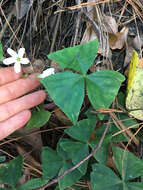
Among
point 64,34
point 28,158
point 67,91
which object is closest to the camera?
point 67,91

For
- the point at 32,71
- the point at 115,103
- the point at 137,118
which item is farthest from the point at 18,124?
the point at 137,118

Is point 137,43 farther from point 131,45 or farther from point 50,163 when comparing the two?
point 50,163

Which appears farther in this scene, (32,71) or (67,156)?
(32,71)

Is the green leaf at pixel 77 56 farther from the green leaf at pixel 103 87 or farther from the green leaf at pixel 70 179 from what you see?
the green leaf at pixel 70 179

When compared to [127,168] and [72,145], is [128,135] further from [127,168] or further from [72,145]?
[72,145]

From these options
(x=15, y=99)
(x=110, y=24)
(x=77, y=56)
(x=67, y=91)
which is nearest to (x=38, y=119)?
(x=15, y=99)

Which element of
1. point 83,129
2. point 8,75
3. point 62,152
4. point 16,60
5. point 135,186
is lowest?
point 135,186
